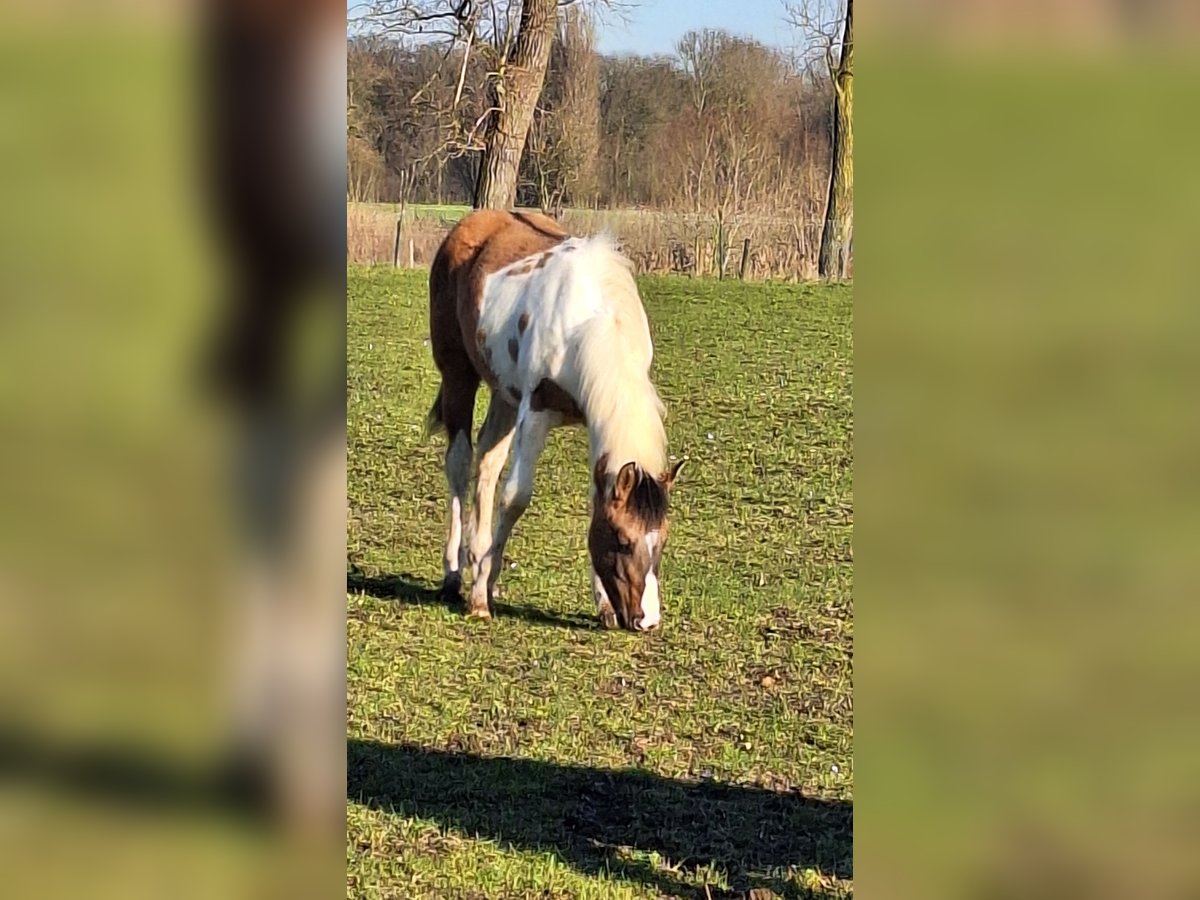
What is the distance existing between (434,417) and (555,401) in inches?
11.7

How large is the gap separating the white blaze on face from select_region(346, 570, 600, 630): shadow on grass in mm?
210

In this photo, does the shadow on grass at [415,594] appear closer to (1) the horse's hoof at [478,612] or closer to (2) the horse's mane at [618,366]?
(1) the horse's hoof at [478,612]

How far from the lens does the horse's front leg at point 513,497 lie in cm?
309

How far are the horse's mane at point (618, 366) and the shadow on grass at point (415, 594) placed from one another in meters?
0.44

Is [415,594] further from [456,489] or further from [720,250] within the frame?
[720,250]

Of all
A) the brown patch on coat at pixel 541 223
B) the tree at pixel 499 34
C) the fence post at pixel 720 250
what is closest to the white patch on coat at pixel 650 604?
the fence post at pixel 720 250
